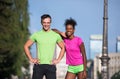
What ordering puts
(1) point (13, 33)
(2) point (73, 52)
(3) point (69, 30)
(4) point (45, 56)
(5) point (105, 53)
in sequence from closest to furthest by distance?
(4) point (45, 56), (3) point (69, 30), (2) point (73, 52), (5) point (105, 53), (1) point (13, 33)

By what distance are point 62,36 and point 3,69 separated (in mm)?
37650

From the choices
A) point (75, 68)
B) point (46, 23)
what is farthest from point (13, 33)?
point (46, 23)

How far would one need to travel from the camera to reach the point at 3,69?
47656mm

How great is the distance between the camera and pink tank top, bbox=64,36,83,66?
10297mm

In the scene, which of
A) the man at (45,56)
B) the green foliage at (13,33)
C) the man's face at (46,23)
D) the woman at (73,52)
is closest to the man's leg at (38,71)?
the man at (45,56)

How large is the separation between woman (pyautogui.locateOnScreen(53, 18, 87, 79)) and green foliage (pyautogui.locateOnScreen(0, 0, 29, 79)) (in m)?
30.9

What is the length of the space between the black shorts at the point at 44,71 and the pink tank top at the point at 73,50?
107 cm

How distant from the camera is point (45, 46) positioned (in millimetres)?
9305

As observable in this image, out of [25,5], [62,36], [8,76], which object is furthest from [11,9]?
[62,36]

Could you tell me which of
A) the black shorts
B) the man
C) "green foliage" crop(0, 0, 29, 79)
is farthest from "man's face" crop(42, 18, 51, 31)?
"green foliage" crop(0, 0, 29, 79)

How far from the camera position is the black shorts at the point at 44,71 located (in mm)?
9273

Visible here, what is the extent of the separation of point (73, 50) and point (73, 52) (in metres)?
0.04

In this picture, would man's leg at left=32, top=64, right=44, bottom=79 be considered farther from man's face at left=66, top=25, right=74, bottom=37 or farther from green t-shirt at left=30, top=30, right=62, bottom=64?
man's face at left=66, top=25, right=74, bottom=37

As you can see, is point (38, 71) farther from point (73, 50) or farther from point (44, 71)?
point (73, 50)
